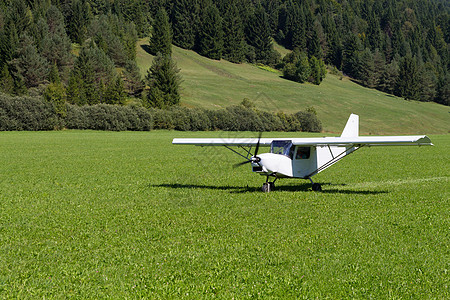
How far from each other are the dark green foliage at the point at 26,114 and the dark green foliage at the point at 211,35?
111365 mm

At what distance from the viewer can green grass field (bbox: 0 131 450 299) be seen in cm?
714

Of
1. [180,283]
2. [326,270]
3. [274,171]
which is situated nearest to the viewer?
[180,283]

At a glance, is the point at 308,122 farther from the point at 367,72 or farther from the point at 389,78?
the point at 367,72

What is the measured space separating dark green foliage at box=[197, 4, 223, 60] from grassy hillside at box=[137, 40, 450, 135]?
429 cm

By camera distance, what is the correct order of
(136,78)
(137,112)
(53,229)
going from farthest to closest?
(136,78) → (137,112) → (53,229)

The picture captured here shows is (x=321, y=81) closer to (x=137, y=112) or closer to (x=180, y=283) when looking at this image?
(x=137, y=112)

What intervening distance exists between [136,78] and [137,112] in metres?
37.3

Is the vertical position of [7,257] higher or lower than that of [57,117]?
higher

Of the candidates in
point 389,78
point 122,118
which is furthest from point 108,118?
point 389,78

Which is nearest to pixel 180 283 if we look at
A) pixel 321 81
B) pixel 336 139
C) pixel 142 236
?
pixel 142 236

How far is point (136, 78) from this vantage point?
388 feet

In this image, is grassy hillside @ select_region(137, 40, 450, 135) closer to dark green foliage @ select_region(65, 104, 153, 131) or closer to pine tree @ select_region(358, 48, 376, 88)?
pine tree @ select_region(358, 48, 376, 88)

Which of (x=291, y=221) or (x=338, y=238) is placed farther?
(x=291, y=221)

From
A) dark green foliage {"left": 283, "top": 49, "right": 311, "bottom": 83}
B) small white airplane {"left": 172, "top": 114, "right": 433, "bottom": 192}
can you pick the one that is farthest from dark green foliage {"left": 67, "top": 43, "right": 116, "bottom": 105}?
small white airplane {"left": 172, "top": 114, "right": 433, "bottom": 192}
